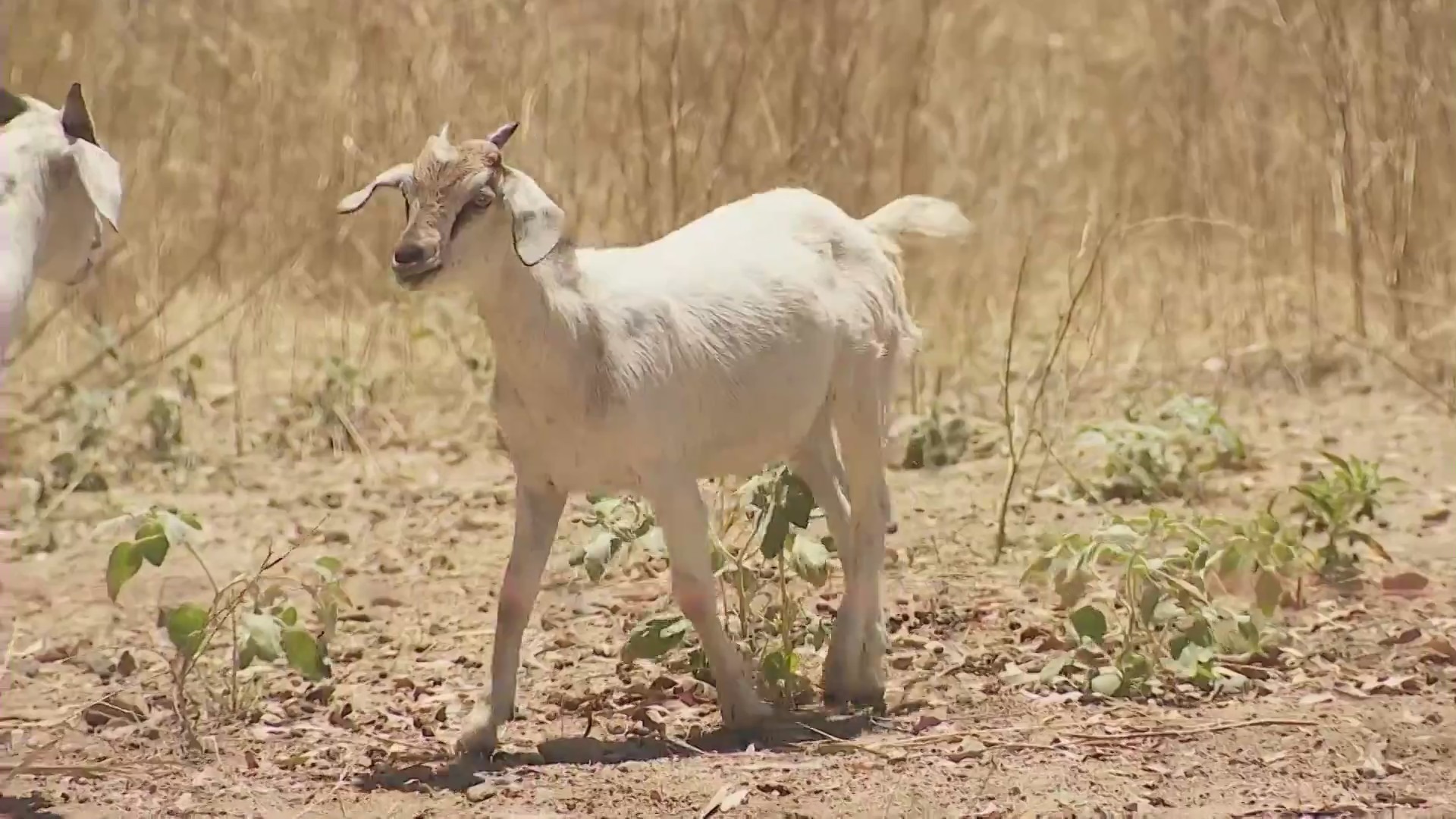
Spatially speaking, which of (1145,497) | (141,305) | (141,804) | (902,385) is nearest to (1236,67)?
(902,385)

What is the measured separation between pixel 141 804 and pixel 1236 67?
754 centimetres

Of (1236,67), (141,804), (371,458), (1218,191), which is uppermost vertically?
(1236,67)

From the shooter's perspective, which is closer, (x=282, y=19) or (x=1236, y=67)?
(x=282, y=19)

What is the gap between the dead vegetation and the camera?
4.50 m

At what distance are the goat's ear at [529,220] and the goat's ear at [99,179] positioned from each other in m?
0.81

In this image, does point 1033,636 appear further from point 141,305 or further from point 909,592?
point 141,305

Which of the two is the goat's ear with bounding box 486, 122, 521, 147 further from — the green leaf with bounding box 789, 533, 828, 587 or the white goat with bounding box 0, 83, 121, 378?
the green leaf with bounding box 789, 533, 828, 587

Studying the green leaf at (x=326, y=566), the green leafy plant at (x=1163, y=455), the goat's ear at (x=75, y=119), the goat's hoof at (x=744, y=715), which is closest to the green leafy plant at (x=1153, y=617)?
the goat's hoof at (x=744, y=715)

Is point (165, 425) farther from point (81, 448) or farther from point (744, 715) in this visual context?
point (744, 715)

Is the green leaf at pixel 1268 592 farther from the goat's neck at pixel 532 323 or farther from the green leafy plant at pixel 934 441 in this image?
the green leafy plant at pixel 934 441

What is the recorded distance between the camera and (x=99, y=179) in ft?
13.1

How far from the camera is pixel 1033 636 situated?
5539 mm

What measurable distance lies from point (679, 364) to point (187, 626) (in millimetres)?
1318

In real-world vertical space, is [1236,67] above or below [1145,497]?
above
